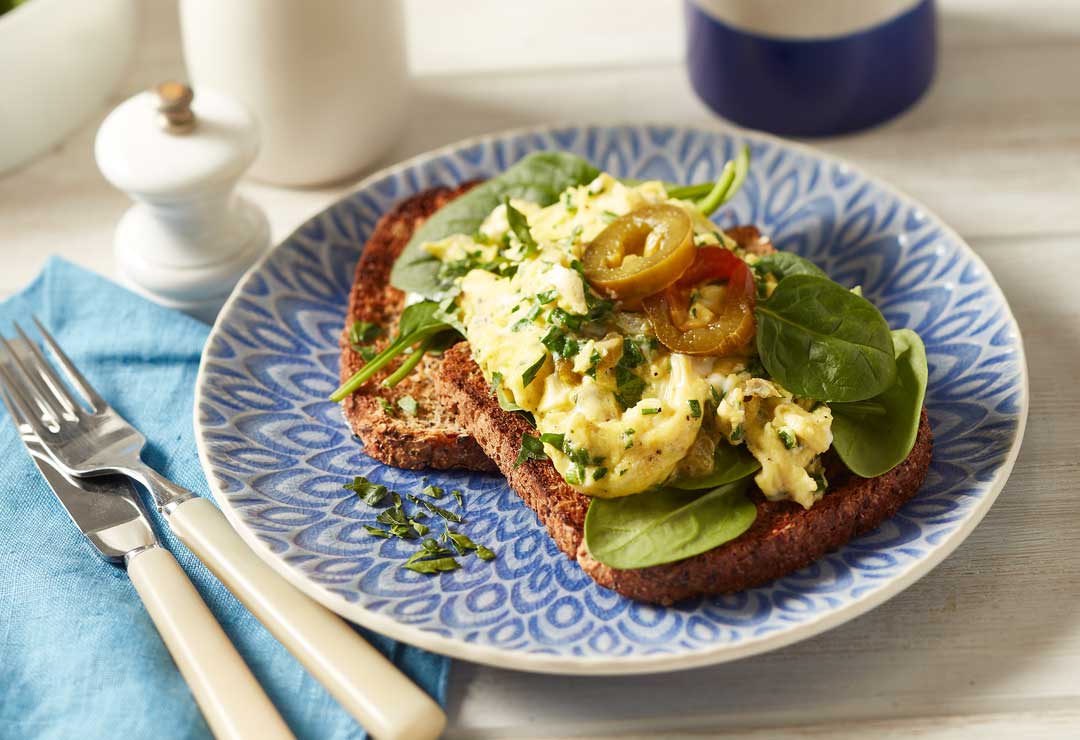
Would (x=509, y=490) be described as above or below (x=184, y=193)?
below

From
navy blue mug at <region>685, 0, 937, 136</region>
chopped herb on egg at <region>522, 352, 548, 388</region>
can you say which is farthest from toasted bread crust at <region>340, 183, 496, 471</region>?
A: navy blue mug at <region>685, 0, 937, 136</region>

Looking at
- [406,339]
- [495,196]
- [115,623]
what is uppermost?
[495,196]

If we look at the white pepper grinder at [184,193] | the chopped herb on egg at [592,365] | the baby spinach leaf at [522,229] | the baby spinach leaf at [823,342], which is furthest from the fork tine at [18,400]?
the baby spinach leaf at [823,342]

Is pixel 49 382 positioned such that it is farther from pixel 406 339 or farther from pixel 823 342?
pixel 823 342

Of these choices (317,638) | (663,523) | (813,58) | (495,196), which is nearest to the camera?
(317,638)

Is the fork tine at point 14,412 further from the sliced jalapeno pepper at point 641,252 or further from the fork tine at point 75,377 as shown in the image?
the sliced jalapeno pepper at point 641,252

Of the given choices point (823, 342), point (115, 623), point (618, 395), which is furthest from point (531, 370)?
point (115, 623)

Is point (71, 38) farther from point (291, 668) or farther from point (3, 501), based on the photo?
point (291, 668)
